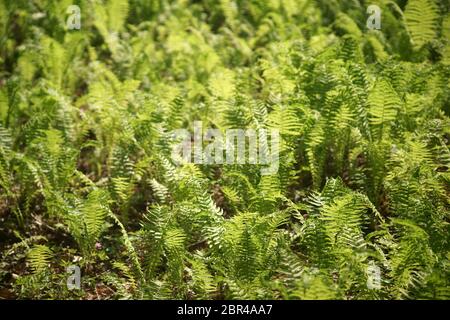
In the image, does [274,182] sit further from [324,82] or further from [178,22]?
[178,22]

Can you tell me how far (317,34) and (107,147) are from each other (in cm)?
268

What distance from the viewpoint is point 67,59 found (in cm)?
493

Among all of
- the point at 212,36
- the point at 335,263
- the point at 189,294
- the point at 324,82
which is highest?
the point at 212,36

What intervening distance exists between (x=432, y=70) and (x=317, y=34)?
5.30ft

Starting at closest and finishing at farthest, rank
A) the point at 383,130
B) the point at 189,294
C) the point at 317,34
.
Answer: the point at 189,294 → the point at 383,130 → the point at 317,34

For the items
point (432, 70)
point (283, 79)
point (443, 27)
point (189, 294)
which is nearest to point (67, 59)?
point (283, 79)

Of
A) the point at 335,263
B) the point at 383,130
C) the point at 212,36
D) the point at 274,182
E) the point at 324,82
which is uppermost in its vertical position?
the point at 212,36

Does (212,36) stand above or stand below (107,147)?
above

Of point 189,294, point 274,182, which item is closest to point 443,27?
point 274,182

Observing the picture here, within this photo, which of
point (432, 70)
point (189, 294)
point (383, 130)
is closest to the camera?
point (189, 294)

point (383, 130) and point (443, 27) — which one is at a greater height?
point (443, 27)

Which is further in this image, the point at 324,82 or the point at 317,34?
the point at 317,34
